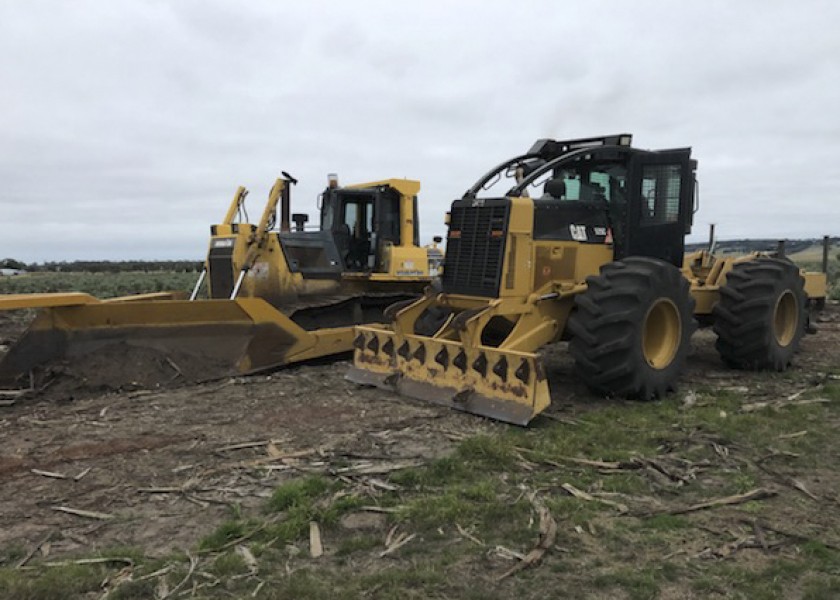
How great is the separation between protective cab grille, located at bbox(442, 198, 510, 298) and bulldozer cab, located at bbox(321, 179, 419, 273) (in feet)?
11.4

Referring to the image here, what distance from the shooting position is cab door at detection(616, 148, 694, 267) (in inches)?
336

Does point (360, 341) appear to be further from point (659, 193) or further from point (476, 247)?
point (659, 193)

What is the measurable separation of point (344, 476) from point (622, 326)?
130 inches

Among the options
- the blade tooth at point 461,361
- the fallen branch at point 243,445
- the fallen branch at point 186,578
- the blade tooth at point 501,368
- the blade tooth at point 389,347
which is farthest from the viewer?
the blade tooth at point 389,347

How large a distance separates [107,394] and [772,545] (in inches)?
259

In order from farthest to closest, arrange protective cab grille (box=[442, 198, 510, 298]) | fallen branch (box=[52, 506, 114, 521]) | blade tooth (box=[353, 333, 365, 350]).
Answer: blade tooth (box=[353, 333, 365, 350]) < protective cab grille (box=[442, 198, 510, 298]) < fallen branch (box=[52, 506, 114, 521])

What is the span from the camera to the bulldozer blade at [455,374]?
6441mm

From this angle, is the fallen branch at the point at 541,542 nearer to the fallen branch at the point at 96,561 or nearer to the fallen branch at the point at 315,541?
the fallen branch at the point at 315,541

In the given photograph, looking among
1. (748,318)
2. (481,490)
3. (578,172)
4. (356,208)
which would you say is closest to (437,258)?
(356,208)

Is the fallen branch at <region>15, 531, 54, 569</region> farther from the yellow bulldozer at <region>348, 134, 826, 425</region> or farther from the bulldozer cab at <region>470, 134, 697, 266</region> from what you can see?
the bulldozer cab at <region>470, 134, 697, 266</region>

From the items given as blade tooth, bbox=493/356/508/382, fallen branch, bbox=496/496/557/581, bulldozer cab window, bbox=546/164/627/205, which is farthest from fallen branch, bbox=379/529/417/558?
bulldozer cab window, bbox=546/164/627/205

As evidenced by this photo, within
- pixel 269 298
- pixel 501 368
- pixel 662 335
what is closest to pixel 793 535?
pixel 501 368

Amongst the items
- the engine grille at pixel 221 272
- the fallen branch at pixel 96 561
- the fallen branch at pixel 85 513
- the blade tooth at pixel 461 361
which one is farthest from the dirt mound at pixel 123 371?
the fallen branch at pixel 96 561

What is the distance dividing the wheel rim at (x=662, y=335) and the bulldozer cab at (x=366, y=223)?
16.5 feet
